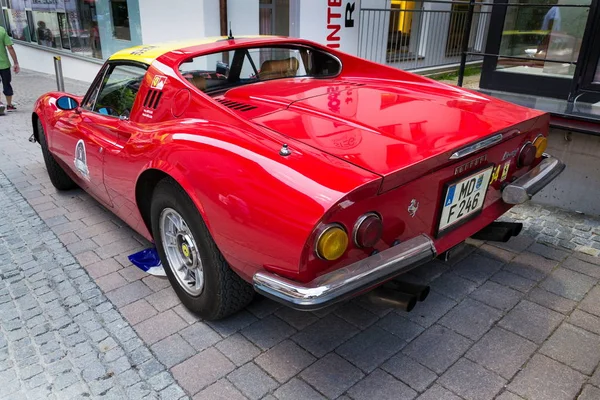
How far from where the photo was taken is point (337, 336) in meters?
2.54

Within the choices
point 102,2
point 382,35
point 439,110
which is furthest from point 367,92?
point 102,2

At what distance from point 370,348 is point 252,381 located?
0.64m

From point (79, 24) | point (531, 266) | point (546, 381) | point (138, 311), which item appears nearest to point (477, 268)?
point (531, 266)

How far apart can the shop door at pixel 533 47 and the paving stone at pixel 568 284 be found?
10.6ft

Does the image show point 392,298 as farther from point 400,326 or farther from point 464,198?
point 464,198

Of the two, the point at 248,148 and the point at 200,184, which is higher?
the point at 248,148

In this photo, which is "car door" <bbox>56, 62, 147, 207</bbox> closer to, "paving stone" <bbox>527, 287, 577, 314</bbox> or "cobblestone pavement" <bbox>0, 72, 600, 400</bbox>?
"cobblestone pavement" <bbox>0, 72, 600, 400</bbox>

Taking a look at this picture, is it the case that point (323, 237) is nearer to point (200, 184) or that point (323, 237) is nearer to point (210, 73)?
point (200, 184)

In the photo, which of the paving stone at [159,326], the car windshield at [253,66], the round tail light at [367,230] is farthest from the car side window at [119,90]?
the round tail light at [367,230]

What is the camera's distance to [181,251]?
270 cm

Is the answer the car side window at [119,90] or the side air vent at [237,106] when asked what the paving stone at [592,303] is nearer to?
the side air vent at [237,106]

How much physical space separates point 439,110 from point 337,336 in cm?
142

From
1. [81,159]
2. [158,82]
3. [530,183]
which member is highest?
[158,82]

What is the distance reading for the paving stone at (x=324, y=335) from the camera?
247cm
